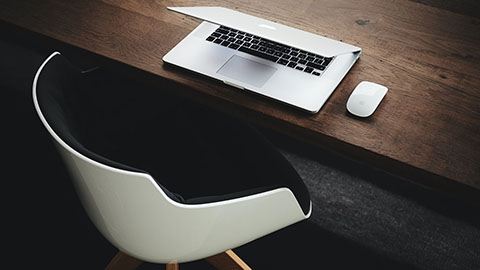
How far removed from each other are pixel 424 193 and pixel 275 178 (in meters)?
0.85

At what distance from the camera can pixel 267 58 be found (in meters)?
1.38

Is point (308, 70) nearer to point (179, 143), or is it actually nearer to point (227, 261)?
point (179, 143)

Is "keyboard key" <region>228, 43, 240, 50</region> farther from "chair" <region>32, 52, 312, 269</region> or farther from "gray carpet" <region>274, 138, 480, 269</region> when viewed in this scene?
"gray carpet" <region>274, 138, 480, 269</region>

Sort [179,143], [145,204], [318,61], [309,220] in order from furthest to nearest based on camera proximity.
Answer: [309,220] → [179,143] → [318,61] → [145,204]

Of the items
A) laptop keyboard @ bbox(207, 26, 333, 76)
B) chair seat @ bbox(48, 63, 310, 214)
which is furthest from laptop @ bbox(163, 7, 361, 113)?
chair seat @ bbox(48, 63, 310, 214)

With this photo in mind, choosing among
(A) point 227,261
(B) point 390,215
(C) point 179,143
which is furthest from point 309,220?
(C) point 179,143

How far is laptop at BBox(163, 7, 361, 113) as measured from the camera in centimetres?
128

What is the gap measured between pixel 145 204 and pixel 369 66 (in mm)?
641

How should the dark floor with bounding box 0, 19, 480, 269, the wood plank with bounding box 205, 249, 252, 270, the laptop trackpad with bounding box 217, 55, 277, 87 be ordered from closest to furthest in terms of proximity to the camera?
the laptop trackpad with bounding box 217, 55, 277, 87 → the wood plank with bounding box 205, 249, 252, 270 → the dark floor with bounding box 0, 19, 480, 269

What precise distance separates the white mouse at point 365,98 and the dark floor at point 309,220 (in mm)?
721

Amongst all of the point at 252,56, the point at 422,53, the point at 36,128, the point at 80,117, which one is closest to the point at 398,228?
the point at 422,53

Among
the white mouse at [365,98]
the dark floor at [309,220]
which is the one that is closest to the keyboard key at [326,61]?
the white mouse at [365,98]

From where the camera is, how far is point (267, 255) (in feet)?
5.97

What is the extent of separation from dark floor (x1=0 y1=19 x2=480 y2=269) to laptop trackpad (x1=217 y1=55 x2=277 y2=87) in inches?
27.3
